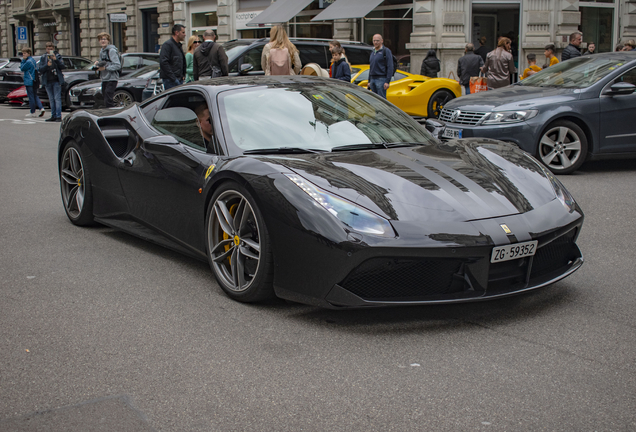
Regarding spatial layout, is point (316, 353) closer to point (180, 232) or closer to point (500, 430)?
point (500, 430)

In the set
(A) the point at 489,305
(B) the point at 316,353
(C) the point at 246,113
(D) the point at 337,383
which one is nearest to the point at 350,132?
(C) the point at 246,113

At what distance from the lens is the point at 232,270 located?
418 centimetres

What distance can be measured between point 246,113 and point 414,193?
4.44ft

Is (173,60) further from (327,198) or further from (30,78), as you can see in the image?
(327,198)

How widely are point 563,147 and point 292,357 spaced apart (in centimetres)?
657

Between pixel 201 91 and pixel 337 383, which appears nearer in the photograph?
pixel 337 383

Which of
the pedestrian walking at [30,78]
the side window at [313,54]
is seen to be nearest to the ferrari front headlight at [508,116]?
the side window at [313,54]

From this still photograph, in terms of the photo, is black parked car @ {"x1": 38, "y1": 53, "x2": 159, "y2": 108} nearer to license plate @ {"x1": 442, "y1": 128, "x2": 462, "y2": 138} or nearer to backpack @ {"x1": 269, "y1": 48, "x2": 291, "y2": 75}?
backpack @ {"x1": 269, "y1": 48, "x2": 291, "y2": 75}

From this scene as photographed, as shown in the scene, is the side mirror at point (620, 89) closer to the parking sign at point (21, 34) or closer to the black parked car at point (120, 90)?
the black parked car at point (120, 90)

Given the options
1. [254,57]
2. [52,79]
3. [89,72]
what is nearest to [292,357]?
[254,57]

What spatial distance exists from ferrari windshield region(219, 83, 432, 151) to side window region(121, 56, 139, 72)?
17436 millimetres

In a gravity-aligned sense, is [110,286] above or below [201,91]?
below

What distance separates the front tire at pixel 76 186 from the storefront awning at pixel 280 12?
21.2 meters

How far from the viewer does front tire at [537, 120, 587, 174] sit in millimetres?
8953
